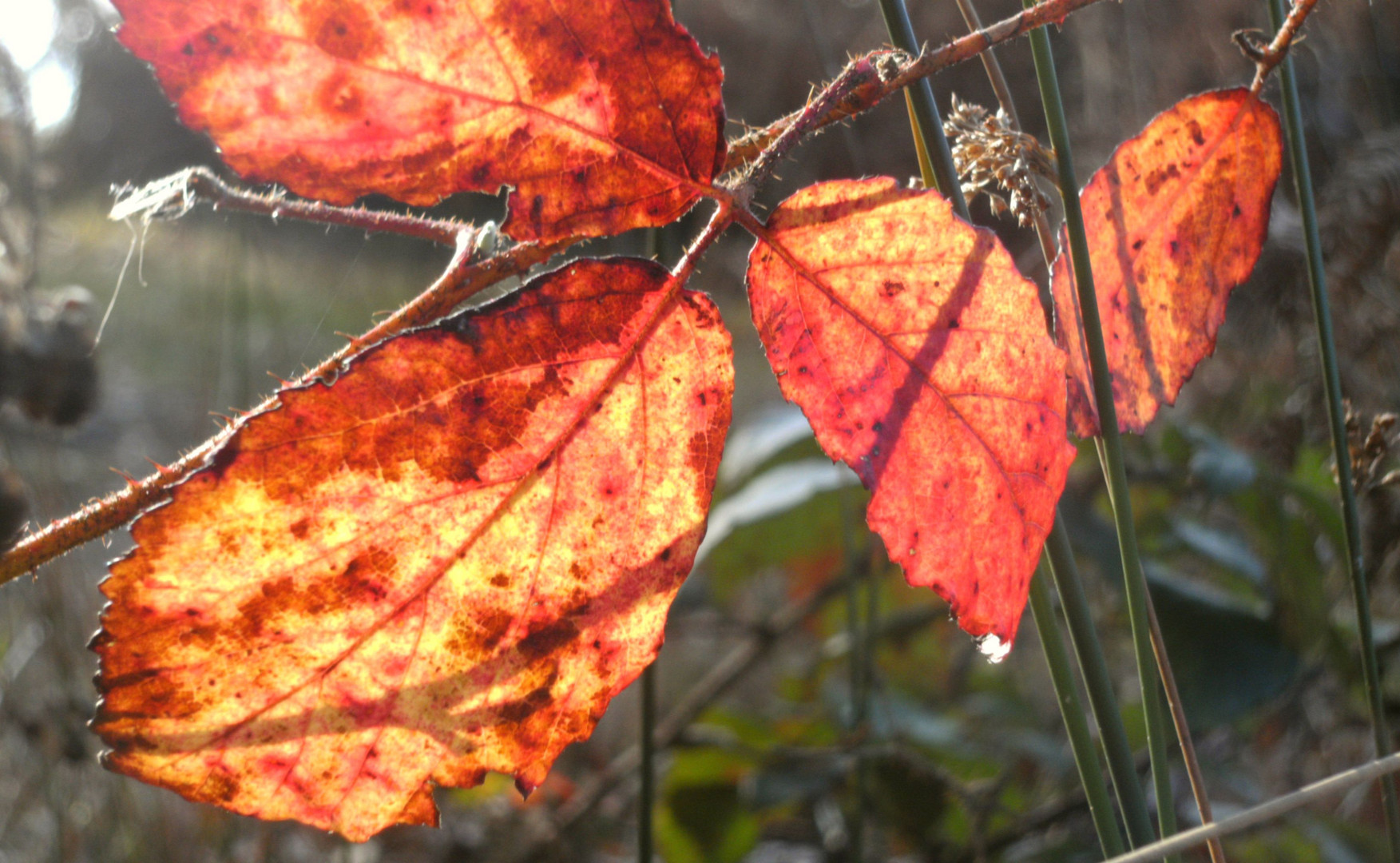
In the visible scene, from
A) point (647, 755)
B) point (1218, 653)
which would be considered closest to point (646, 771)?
point (647, 755)

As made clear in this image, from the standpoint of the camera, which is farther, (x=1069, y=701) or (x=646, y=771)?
(x=646, y=771)

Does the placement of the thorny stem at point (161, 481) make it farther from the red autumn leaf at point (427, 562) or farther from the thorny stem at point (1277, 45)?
the thorny stem at point (1277, 45)

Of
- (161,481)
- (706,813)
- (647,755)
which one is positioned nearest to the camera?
(161,481)

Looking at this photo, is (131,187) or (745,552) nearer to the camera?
(131,187)

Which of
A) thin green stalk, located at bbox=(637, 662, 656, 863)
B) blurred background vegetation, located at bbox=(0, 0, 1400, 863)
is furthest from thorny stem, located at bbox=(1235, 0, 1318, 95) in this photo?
thin green stalk, located at bbox=(637, 662, 656, 863)

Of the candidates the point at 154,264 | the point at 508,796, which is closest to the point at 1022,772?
the point at 508,796

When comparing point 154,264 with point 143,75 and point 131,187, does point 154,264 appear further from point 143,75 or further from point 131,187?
point 131,187

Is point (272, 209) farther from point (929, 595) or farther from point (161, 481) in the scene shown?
point (929, 595)
